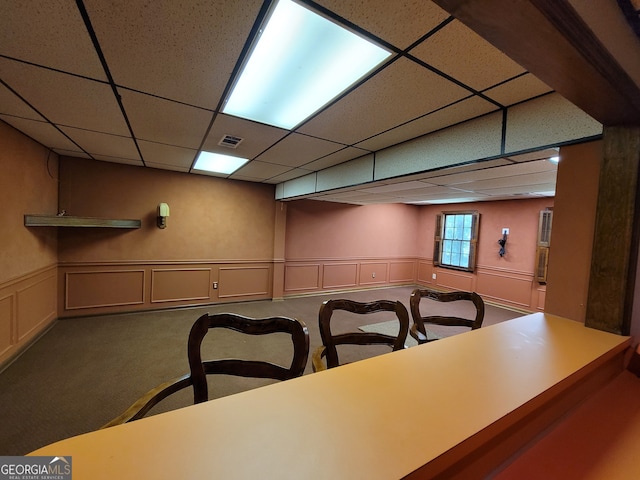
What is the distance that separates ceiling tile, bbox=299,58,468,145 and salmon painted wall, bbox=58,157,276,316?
3.02 m

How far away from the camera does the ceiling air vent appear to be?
2464 mm

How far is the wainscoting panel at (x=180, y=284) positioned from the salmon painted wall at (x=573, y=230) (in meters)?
4.57

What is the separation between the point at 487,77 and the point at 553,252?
100 cm

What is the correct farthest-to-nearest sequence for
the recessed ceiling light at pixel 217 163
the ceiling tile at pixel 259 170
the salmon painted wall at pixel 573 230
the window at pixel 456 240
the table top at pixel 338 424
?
the window at pixel 456 240
the ceiling tile at pixel 259 170
the recessed ceiling light at pixel 217 163
the salmon painted wall at pixel 573 230
the table top at pixel 338 424

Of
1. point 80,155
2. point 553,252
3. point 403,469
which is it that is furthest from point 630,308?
point 80,155

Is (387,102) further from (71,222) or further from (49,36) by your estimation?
(71,222)

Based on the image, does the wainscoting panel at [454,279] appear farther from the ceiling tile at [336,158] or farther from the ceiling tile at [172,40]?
the ceiling tile at [172,40]

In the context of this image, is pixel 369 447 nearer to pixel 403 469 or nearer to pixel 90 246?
pixel 403 469

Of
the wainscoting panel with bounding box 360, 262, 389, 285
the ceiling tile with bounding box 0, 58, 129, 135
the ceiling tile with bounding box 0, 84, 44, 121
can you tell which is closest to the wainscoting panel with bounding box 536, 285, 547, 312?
the wainscoting panel with bounding box 360, 262, 389, 285

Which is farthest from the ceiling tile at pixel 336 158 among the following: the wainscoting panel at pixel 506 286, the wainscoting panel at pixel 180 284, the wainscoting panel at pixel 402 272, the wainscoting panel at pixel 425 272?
the wainscoting panel at pixel 425 272

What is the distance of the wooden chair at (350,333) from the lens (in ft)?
4.96

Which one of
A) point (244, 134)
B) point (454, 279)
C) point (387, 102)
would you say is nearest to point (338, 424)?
point (387, 102)

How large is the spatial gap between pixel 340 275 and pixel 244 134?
4.38 metres

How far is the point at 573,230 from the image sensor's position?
138cm
